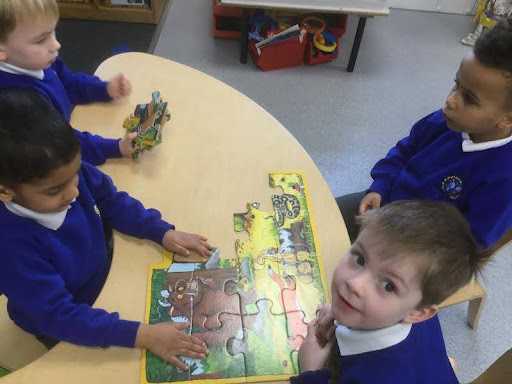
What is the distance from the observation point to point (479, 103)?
1.11m

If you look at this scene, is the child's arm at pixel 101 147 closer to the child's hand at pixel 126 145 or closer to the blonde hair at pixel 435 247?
the child's hand at pixel 126 145

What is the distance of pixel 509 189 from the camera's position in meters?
1.11

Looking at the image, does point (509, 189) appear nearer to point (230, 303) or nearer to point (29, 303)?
point (230, 303)

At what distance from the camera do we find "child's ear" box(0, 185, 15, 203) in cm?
79

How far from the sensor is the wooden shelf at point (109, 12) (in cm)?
315

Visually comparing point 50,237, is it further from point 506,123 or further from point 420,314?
point 506,123

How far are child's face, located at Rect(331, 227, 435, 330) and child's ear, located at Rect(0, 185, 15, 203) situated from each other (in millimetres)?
653

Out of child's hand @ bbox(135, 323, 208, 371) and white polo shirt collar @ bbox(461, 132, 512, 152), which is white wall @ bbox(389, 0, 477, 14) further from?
child's hand @ bbox(135, 323, 208, 371)

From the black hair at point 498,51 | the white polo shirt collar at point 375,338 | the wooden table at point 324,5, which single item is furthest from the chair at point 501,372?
the wooden table at point 324,5

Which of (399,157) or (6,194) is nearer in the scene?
(6,194)

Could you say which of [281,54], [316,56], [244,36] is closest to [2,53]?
[244,36]

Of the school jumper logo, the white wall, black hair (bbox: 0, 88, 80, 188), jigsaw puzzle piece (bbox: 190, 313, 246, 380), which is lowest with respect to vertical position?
the white wall

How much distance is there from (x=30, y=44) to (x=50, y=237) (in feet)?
2.10

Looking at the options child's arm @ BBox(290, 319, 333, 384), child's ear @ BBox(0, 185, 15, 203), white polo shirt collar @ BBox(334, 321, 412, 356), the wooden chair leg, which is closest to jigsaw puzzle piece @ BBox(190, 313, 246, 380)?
child's arm @ BBox(290, 319, 333, 384)
